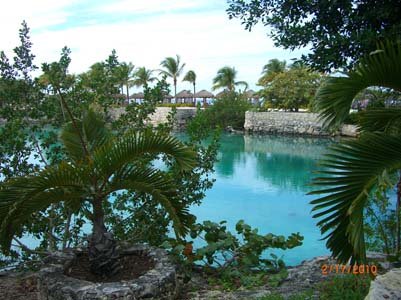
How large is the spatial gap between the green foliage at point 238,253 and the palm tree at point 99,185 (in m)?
0.75

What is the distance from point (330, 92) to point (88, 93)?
11.1ft

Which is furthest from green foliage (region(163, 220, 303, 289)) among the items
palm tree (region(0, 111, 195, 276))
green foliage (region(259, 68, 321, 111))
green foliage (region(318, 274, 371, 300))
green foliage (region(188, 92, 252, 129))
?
green foliage (region(188, 92, 252, 129))

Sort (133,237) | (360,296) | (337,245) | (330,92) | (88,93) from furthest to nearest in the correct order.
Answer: (88,93)
(133,237)
(360,296)
(330,92)
(337,245)

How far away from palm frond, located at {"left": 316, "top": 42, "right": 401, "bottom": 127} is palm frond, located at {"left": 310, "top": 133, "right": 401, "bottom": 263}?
45 cm

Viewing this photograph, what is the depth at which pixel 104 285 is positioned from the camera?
3.18 metres

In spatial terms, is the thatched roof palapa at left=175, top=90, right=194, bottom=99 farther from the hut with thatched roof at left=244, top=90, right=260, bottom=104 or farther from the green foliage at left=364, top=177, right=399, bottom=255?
the green foliage at left=364, top=177, right=399, bottom=255

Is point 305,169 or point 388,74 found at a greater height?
point 388,74

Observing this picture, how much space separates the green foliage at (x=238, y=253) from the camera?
416 centimetres

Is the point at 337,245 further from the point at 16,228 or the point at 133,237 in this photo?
the point at 133,237

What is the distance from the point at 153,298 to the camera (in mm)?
3217

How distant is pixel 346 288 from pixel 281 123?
Result: 81.2 feet

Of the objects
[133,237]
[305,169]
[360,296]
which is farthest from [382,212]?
[305,169]

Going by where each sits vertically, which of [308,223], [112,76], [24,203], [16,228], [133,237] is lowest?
[308,223]

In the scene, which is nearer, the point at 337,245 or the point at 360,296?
the point at 337,245
